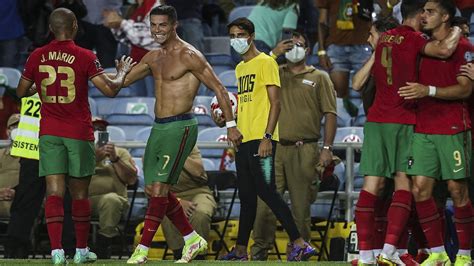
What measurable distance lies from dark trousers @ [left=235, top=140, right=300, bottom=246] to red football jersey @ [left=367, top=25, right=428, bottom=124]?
1735mm

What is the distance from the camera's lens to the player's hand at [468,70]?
35.5 feet

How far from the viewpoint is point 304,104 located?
13.7 meters

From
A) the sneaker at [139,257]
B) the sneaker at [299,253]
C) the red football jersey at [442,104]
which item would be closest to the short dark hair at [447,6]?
→ the red football jersey at [442,104]

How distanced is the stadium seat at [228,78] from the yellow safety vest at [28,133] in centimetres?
366

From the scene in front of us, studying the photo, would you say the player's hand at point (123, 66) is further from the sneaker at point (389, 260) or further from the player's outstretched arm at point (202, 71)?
the sneaker at point (389, 260)

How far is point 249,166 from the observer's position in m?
12.6

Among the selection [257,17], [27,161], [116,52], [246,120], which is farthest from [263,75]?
[116,52]

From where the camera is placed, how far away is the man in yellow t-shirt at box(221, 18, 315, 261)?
1245 cm

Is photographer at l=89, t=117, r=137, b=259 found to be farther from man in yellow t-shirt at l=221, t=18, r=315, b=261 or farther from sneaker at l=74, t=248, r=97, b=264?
sneaker at l=74, t=248, r=97, b=264

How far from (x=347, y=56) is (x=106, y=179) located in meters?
3.73

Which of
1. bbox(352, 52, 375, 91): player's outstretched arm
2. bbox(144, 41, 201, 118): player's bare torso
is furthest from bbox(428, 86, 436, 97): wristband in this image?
bbox(144, 41, 201, 118): player's bare torso

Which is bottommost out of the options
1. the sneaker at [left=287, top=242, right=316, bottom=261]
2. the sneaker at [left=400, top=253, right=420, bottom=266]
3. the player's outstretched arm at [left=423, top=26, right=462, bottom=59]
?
the sneaker at [left=287, top=242, right=316, bottom=261]

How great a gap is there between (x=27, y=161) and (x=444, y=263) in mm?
4624

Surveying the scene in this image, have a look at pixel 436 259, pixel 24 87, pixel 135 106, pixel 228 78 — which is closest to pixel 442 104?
pixel 436 259
